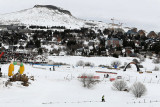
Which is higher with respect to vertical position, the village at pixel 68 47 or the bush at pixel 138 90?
the village at pixel 68 47

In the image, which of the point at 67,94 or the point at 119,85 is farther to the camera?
the point at 119,85

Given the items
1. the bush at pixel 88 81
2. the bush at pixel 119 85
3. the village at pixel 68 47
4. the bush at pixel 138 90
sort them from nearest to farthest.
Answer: the bush at pixel 138 90
the bush at pixel 119 85
the bush at pixel 88 81
the village at pixel 68 47

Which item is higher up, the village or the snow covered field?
the village

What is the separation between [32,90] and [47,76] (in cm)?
1050

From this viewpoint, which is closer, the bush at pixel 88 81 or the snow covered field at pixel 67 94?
the snow covered field at pixel 67 94

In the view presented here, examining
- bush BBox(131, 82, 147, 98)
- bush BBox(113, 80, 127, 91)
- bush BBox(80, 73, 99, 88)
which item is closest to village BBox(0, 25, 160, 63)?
bush BBox(80, 73, 99, 88)

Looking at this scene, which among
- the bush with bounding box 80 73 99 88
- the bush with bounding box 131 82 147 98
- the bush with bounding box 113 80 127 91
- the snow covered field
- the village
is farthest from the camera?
the village

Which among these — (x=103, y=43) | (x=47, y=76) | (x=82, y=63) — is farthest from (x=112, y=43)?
(x=47, y=76)

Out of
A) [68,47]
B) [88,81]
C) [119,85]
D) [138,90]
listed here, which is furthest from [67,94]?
[68,47]

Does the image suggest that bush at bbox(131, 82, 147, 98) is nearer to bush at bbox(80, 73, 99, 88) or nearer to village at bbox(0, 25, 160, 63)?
bush at bbox(80, 73, 99, 88)

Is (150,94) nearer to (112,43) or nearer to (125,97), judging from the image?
(125,97)

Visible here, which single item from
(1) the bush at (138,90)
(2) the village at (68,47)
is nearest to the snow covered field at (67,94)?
(1) the bush at (138,90)

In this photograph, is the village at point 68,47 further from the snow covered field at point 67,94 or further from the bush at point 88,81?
the bush at point 88,81

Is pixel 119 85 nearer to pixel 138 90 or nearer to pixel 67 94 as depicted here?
pixel 138 90
